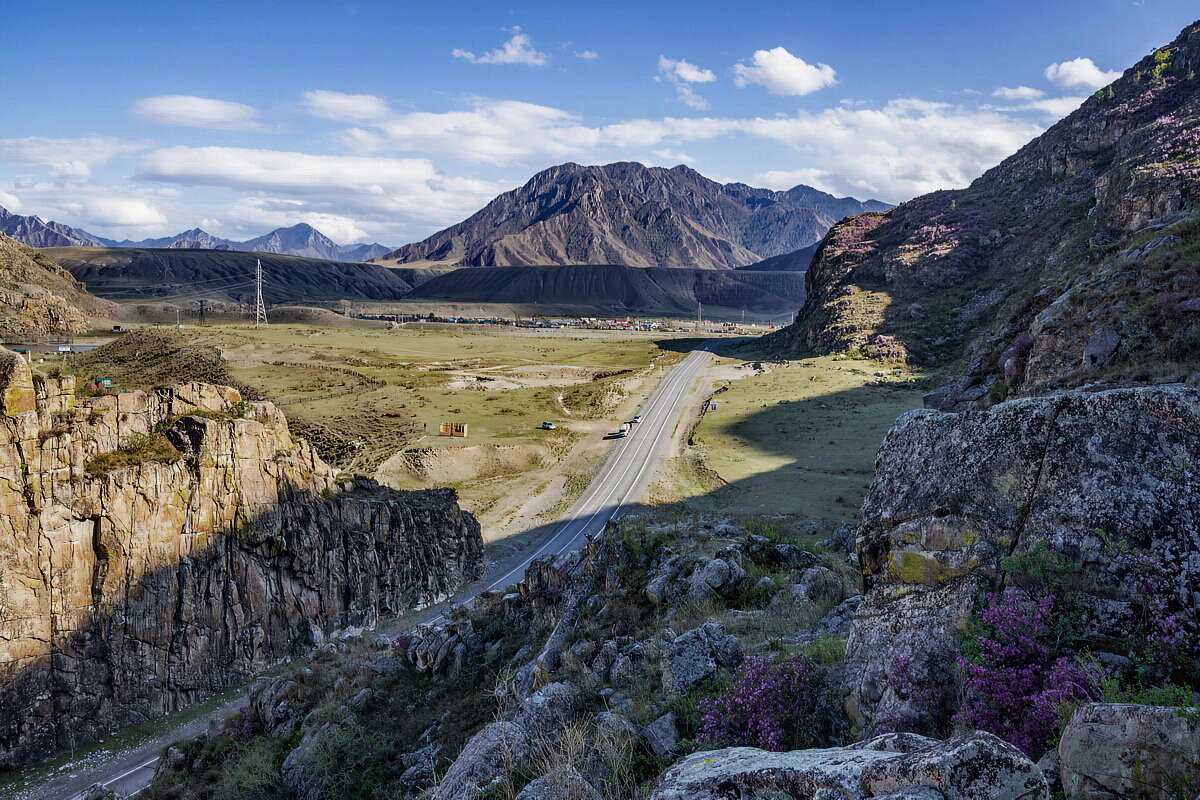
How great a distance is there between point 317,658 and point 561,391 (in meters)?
63.2

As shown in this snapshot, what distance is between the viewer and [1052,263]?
6669 centimetres

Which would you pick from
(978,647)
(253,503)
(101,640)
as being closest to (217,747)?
(101,640)

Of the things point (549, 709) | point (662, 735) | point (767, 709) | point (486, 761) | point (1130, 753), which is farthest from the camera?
point (549, 709)

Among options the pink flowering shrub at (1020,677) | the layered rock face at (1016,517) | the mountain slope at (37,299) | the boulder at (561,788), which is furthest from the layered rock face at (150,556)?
the mountain slope at (37,299)

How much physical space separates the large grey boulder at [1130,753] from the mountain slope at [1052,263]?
9665mm

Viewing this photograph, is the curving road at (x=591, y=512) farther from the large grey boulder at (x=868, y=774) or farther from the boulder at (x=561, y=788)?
the large grey boulder at (x=868, y=774)

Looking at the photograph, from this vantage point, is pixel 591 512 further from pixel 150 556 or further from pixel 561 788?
pixel 561 788

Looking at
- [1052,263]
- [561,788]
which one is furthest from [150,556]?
[1052,263]

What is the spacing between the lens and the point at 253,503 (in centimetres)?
2944

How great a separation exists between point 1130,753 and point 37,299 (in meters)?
164

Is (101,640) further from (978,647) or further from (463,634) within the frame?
(978,647)

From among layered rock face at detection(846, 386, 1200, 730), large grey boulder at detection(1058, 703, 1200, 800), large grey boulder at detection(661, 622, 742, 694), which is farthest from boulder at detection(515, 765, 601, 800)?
large grey boulder at detection(1058, 703, 1200, 800)

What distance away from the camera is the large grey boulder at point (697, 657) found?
868 centimetres

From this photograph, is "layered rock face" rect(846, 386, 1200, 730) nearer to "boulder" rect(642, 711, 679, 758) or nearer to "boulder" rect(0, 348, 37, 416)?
"boulder" rect(642, 711, 679, 758)
